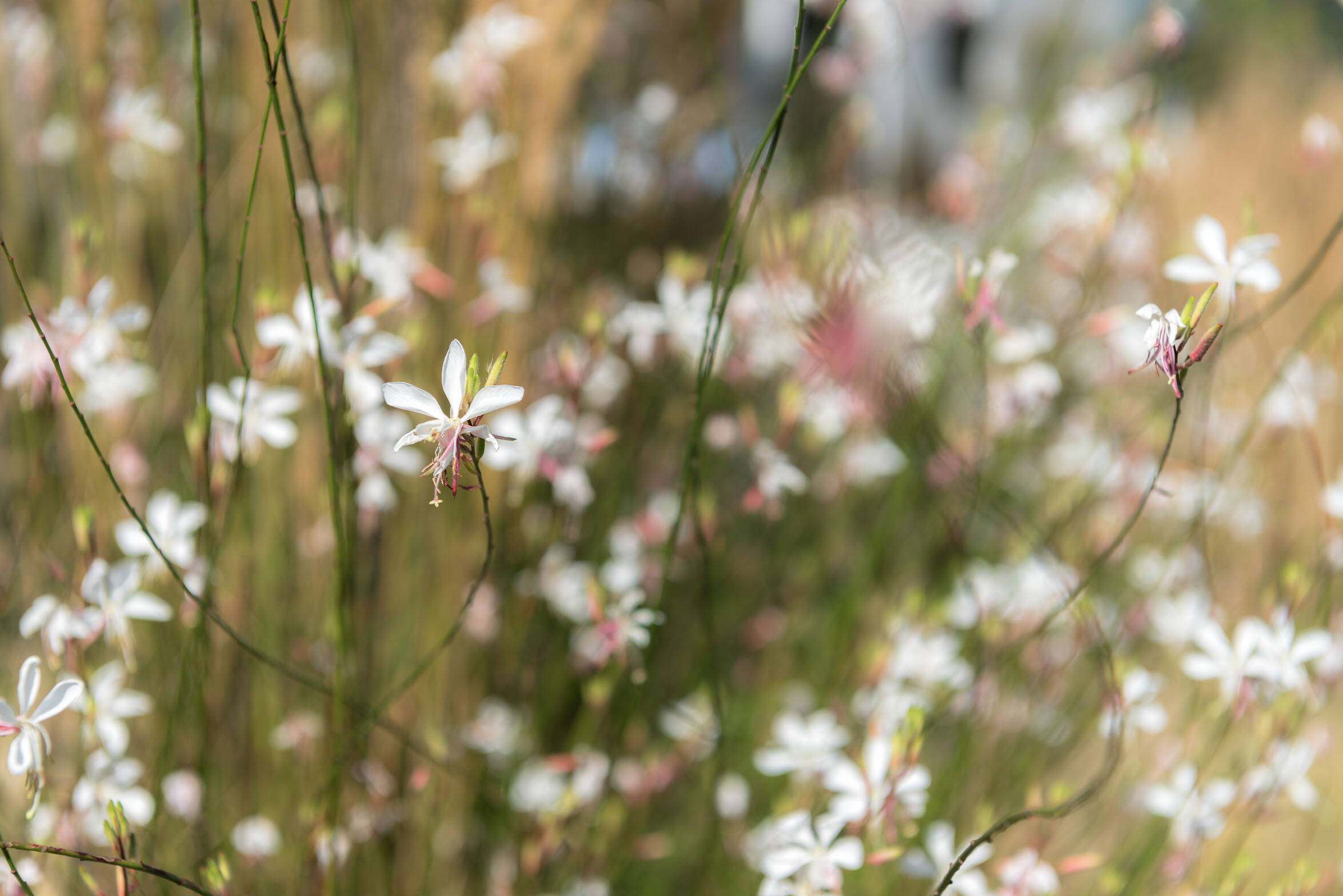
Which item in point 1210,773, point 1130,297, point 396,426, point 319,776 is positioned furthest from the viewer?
point 1130,297

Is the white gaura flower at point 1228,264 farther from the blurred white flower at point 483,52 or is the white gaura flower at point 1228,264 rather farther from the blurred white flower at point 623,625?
the blurred white flower at point 483,52

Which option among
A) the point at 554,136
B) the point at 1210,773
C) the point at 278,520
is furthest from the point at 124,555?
the point at 1210,773

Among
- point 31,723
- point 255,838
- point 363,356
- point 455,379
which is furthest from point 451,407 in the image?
point 255,838

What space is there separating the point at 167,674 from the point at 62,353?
0.55 metres

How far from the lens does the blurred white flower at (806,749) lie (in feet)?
2.70

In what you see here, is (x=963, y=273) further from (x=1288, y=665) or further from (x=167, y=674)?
(x=167, y=674)

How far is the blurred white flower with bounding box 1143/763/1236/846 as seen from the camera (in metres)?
0.87

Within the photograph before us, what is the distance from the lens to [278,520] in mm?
1289

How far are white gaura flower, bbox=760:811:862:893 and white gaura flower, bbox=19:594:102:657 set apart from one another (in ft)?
1.92

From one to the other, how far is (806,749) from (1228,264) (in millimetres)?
601

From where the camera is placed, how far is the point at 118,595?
701 mm

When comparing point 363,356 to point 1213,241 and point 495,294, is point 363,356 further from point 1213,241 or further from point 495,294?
point 1213,241

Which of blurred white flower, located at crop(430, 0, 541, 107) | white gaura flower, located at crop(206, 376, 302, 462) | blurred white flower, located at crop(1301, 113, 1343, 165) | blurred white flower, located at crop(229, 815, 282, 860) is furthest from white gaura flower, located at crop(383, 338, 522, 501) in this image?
blurred white flower, located at crop(1301, 113, 1343, 165)

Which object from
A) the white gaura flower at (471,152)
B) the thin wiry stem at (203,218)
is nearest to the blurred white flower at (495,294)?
the white gaura flower at (471,152)
